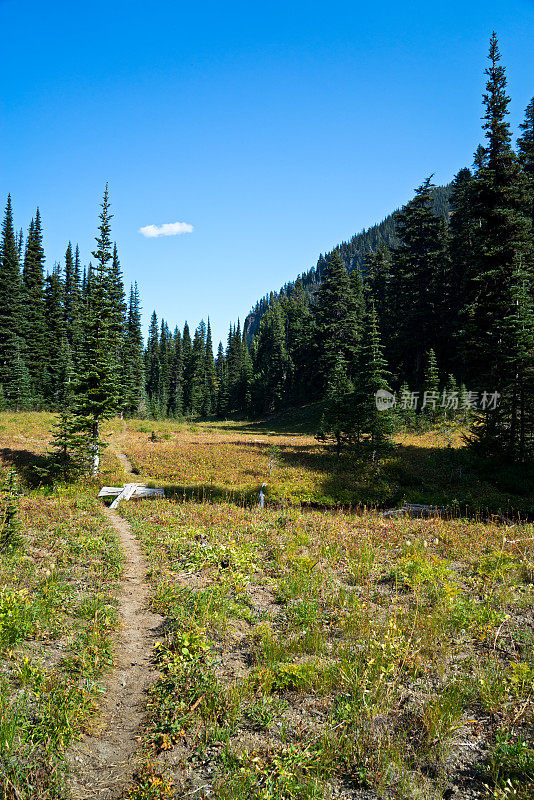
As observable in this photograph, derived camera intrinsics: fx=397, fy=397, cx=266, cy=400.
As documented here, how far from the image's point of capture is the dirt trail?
368 cm

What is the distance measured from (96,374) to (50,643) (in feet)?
49.9

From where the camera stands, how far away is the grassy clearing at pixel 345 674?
3.65 meters

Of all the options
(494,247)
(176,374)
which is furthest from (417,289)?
(176,374)

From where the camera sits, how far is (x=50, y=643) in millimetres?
5629

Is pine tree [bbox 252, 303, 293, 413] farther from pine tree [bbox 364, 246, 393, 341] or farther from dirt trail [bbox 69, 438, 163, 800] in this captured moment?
dirt trail [bbox 69, 438, 163, 800]

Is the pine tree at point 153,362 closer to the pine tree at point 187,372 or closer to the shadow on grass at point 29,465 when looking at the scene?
the pine tree at point 187,372

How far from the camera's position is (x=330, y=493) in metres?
18.4

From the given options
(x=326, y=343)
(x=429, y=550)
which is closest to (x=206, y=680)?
(x=429, y=550)

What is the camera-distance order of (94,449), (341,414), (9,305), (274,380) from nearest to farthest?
1. (94,449)
2. (341,414)
3. (9,305)
4. (274,380)

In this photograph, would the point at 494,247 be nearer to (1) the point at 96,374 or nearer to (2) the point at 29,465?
(1) the point at 96,374

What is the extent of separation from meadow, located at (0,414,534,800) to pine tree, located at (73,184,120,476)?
8.33m

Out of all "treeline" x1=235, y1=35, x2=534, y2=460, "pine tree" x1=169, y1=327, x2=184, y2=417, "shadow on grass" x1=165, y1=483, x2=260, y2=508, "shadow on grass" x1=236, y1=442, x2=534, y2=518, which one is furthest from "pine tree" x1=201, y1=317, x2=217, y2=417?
"shadow on grass" x1=165, y1=483, x2=260, y2=508

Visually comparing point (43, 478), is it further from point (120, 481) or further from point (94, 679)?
point (94, 679)

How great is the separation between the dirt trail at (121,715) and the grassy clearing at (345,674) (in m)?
0.25
